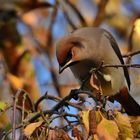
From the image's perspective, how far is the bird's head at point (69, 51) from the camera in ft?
9.59

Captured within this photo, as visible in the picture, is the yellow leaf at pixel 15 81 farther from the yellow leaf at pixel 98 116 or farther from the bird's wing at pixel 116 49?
the yellow leaf at pixel 98 116

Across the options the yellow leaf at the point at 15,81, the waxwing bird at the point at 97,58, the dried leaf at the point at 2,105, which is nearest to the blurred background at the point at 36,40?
the yellow leaf at the point at 15,81

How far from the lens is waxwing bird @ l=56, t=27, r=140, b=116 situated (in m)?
3.03

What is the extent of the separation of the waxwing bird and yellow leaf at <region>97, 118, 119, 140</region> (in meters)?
0.84

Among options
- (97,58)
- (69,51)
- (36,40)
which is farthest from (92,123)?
(36,40)

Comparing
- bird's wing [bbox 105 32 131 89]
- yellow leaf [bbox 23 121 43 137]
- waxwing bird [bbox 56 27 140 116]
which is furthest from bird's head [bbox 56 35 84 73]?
yellow leaf [bbox 23 121 43 137]

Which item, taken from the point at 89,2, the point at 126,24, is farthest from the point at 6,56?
the point at 89,2

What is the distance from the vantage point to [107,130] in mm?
2045

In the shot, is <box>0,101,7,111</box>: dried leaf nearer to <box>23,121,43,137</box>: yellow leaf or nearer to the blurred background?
<box>23,121,43,137</box>: yellow leaf

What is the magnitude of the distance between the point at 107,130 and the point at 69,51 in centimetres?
101

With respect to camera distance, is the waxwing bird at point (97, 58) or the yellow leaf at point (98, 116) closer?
the yellow leaf at point (98, 116)

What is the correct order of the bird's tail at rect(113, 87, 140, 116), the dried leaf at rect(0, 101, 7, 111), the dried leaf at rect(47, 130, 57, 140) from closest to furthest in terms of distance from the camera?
1. the dried leaf at rect(47, 130, 57, 140)
2. the dried leaf at rect(0, 101, 7, 111)
3. the bird's tail at rect(113, 87, 140, 116)

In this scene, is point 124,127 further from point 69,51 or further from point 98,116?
point 69,51

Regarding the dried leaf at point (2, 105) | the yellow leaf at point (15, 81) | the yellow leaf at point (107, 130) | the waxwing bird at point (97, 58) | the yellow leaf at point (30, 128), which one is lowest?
the yellow leaf at point (107, 130)
